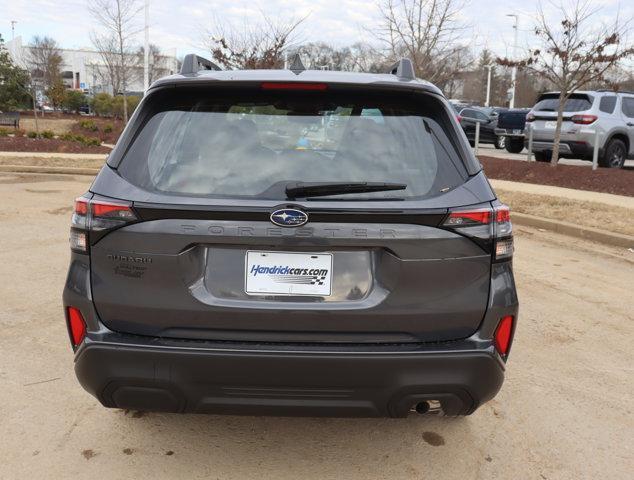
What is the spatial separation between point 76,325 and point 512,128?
69.4ft

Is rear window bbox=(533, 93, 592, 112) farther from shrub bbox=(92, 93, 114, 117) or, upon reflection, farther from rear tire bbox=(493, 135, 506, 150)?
shrub bbox=(92, 93, 114, 117)

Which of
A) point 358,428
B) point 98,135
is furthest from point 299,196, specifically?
point 98,135

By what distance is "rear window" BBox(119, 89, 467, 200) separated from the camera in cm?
251

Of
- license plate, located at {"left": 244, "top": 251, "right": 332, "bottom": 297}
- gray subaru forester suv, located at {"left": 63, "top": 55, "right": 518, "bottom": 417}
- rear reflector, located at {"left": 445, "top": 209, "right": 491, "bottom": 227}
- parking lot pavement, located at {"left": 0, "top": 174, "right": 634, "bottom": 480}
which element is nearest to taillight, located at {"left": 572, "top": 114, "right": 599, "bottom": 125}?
parking lot pavement, located at {"left": 0, "top": 174, "right": 634, "bottom": 480}

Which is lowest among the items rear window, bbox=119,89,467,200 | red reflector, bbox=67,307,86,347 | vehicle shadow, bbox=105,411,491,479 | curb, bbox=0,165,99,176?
vehicle shadow, bbox=105,411,491,479

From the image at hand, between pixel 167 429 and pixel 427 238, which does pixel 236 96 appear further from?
pixel 167 429

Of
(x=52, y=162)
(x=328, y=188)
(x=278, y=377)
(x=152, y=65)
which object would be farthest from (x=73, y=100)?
(x=278, y=377)

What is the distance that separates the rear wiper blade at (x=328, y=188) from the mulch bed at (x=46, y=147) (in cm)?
1732

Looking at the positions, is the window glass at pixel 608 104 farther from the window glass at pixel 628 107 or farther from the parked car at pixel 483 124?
the parked car at pixel 483 124

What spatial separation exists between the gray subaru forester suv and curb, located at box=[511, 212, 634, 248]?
20.3 ft

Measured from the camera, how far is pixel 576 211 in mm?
9594

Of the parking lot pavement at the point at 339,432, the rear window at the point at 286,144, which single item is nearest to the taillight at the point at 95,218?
the rear window at the point at 286,144

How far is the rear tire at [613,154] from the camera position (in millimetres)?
15148

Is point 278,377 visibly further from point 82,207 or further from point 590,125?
point 590,125
